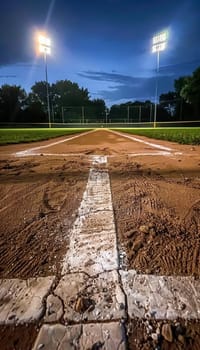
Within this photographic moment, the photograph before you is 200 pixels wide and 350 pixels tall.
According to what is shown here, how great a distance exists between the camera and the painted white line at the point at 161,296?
0.84 m

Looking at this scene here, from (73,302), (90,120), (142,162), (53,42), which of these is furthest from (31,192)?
(90,120)

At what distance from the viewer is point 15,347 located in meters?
0.74

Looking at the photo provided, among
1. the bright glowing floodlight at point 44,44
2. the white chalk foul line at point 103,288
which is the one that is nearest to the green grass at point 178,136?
the white chalk foul line at point 103,288

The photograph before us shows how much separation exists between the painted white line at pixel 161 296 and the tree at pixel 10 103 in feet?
142

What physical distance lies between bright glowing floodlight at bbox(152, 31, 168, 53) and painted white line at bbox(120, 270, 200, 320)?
123ft

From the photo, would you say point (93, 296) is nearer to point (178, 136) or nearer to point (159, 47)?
point (178, 136)

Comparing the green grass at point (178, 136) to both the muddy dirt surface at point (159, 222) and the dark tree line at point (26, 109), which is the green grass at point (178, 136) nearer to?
the muddy dirt surface at point (159, 222)

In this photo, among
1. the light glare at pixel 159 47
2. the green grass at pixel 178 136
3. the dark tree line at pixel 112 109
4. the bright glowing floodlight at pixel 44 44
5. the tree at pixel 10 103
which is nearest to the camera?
the green grass at pixel 178 136

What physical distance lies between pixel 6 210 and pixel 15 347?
1.20m

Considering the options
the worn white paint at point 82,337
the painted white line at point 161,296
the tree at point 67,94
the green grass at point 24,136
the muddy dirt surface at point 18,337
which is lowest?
the muddy dirt surface at point 18,337

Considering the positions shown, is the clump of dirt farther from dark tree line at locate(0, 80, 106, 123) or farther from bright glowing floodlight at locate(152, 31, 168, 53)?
dark tree line at locate(0, 80, 106, 123)

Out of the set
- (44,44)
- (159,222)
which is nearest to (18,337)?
(159,222)

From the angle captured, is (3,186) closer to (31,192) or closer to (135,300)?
(31,192)

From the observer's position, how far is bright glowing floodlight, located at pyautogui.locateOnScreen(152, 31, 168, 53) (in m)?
31.8
